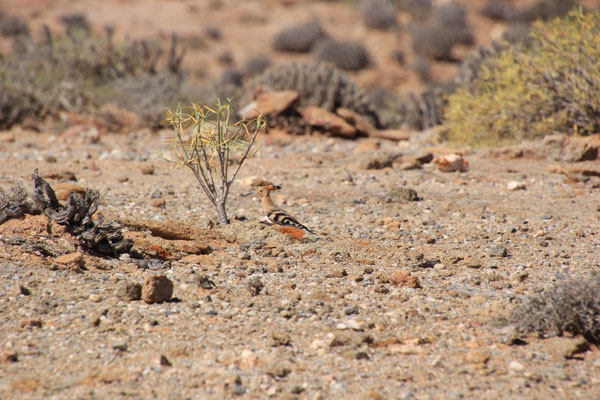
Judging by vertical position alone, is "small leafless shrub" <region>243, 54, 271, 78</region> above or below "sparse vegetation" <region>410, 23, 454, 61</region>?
below

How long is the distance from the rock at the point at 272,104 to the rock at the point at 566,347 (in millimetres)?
6375

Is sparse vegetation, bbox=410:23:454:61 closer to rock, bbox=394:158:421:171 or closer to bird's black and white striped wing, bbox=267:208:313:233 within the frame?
rock, bbox=394:158:421:171

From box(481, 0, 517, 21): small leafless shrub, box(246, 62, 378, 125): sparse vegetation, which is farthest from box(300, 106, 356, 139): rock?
box(481, 0, 517, 21): small leafless shrub

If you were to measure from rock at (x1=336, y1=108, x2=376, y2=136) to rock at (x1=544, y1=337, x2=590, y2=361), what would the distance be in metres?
6.64

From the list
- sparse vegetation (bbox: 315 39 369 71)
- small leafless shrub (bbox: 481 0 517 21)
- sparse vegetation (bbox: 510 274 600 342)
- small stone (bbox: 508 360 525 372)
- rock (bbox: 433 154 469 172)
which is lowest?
sparse vegetation (bbox: 315 39 369 71)

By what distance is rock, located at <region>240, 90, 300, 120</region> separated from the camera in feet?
28.9

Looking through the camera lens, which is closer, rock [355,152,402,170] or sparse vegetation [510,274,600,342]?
sparse vegetation [510,274,600,342]

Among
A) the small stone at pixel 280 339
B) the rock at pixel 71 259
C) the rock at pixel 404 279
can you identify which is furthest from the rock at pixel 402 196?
the rock at pixel 71 259

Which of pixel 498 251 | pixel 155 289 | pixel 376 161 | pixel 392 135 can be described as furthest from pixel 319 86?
pixel 155 289

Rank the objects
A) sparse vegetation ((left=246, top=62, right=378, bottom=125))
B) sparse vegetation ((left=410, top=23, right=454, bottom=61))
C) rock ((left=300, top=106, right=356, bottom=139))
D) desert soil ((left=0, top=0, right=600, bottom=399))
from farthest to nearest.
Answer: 1. sparse vegetation ((left=410, top=23, right=454, bottom=61))
2. sparse vegetation ((left=246, top=62, right=378, bottom=125))
3. rock ((left=300, top=106, right=356, bottom=139))
4. desert soil ((left=0, top=0, right=600, bottom=399))

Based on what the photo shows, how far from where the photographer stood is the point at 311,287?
3.53 meters

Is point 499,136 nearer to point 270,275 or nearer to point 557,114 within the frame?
point 557,114

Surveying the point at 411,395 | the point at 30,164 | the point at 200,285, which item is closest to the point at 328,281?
the point at 200,285

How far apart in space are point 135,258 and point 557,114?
5704 millimetres
